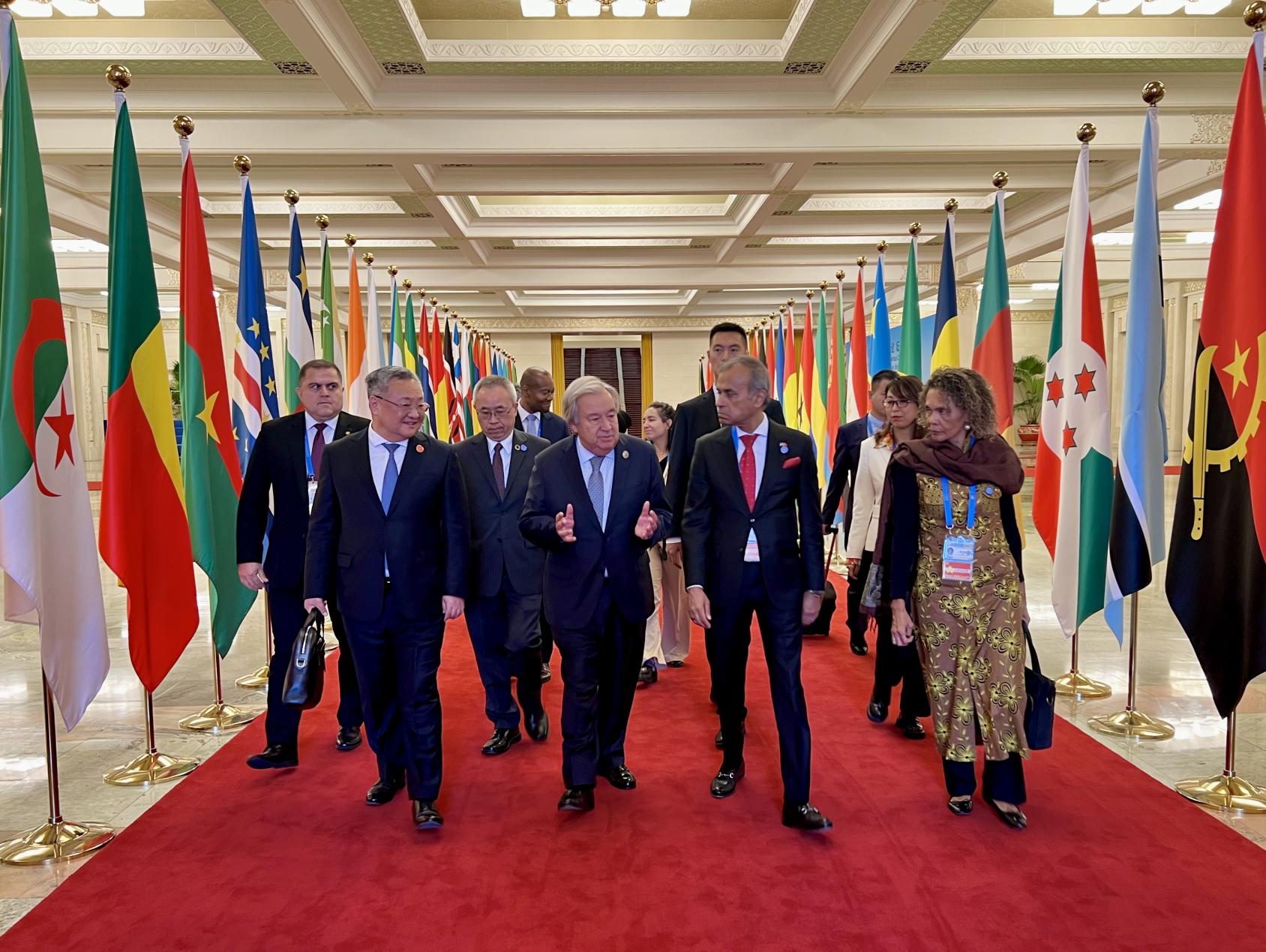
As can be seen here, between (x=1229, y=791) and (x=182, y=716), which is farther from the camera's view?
(x=182, y=716)

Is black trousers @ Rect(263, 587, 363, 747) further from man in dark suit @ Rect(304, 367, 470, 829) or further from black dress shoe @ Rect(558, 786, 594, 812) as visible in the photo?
black dress shoe @ Rect(558, 786, 594, 812)

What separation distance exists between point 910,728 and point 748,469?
178 cm

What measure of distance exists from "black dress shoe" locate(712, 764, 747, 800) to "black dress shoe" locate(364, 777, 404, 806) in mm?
Answer: 1276

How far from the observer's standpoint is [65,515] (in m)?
3.26

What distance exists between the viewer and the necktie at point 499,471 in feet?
13.4

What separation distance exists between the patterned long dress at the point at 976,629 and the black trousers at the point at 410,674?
71.3 inches

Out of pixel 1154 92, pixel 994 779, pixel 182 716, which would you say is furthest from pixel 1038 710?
pixel 182 716

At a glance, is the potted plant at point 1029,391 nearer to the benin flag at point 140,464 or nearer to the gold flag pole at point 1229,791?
the gold flag pole at point 1229,791

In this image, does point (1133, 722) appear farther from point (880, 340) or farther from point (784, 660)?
point (880, 340)

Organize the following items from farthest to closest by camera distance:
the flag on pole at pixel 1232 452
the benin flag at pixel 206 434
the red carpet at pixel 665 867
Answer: the benin flag at pixel 206 434, the flag on pole at pixel 1232 452, the red carpet at pixel 665 867

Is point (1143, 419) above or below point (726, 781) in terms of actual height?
above

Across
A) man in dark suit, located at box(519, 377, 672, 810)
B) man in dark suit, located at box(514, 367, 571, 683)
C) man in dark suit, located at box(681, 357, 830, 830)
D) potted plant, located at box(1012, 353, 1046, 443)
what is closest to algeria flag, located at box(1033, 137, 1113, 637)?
man in dark suit, located at box(681, 357, 830, 830)

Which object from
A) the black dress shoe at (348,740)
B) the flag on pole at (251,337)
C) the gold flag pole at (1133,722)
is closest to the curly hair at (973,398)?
the gold flag pole at (1133,722)

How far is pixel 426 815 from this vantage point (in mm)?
3248
